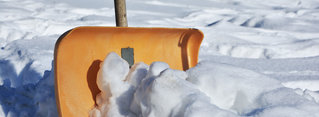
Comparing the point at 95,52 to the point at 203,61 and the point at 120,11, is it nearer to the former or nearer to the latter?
the point at 120,11

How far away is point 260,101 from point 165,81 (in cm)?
43

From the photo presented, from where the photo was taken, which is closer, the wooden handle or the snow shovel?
the snow shovel

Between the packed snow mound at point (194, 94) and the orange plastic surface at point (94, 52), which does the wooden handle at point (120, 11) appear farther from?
the packed snow mound at point (194, 94)

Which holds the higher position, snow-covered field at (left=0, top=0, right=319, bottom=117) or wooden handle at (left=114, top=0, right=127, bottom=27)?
wooden handle at (left=114, top=0, right=127, bottom=27)

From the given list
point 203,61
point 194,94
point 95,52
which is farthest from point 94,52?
point 194,94

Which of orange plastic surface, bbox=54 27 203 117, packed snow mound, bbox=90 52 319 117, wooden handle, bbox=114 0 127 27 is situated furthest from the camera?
wooden handle, bbox=114 0 127 27

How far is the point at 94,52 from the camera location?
1870 millimetres

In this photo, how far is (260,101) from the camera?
1410 millimetres

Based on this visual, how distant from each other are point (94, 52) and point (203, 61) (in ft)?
2.10

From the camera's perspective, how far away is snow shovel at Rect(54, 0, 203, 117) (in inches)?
65.6

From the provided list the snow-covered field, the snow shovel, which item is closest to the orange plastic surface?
the snow shovel

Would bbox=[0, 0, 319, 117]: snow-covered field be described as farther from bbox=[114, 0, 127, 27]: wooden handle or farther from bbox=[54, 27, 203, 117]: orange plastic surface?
bbox=[114, 0, 127, 27]: wooden handle

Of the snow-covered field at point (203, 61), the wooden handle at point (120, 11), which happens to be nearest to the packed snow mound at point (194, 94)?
the snow-covered field at point (203, 61)

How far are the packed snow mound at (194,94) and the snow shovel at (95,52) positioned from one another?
0.32 feet
